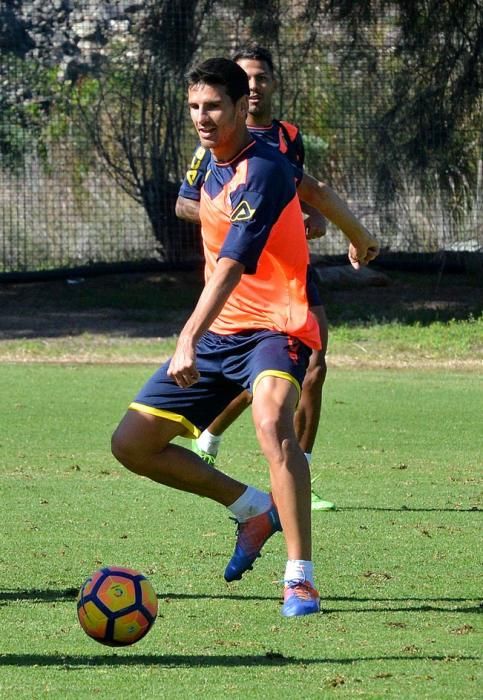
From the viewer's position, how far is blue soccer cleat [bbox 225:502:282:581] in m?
5.45

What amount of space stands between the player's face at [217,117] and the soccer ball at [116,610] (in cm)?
189

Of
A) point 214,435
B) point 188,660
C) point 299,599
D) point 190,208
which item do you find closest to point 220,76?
point 190,208

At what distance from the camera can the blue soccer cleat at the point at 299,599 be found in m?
4.92

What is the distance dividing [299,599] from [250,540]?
609mm

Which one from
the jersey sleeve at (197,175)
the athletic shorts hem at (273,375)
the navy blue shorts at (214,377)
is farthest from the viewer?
the jersey sleeve at (197,175)

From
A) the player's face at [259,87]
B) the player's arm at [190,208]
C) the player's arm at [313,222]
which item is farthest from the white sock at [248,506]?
the player's face at [259,87]

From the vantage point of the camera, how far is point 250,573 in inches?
227

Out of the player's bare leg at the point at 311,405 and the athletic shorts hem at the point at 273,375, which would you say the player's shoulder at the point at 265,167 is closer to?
the athletic shorts hem at the point at 273,375

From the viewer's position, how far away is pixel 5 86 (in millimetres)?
17156

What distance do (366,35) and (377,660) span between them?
1386cm

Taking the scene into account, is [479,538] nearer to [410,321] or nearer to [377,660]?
[377,660]

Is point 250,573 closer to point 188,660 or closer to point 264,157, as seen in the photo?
point 188,660

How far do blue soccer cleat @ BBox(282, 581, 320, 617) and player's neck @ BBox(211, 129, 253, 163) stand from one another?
1.78m

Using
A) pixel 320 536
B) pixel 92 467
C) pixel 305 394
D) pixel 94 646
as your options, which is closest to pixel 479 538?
pixel 320 536
